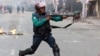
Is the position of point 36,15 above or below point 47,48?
above

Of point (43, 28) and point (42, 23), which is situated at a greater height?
point (42, 23)

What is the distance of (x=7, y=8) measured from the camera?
117 metres

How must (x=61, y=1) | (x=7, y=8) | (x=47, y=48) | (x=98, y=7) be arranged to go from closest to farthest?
(x=47, y=48)
(x=98, y=7)
(x=61, y=1)
(x=7, y=8)

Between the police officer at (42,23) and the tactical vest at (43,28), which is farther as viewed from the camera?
the tactical vest at (43,28)

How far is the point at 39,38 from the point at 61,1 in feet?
296

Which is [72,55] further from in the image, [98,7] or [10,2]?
[10,2]

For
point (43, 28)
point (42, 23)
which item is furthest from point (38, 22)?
point (43, 28)

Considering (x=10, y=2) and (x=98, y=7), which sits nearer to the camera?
(x=98, y=7)

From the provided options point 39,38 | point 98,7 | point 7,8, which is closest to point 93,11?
point 98,7

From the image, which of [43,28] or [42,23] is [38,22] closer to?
[42,23]

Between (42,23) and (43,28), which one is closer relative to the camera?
(42,23)

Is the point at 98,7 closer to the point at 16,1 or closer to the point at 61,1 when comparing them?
the point at 61,1

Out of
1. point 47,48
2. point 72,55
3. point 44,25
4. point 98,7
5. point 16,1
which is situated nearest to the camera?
point 44,25

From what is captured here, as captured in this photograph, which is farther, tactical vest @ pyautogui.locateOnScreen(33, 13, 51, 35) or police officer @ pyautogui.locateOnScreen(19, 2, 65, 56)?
tactical vest @ pyautogui.locateOnScreen(33, 13, 51, 35)
